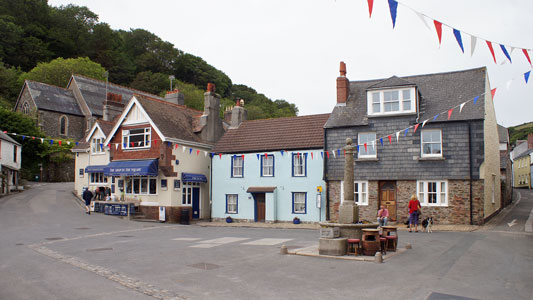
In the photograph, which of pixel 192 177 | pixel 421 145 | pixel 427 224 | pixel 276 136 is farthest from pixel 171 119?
pixel 427 224

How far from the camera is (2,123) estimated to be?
1788 inches

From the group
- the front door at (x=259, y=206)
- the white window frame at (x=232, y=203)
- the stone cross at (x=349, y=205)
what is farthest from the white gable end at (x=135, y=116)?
the stone cross at (x=349, y=205)

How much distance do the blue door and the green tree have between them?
44837 mm

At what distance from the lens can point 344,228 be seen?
14094 mm

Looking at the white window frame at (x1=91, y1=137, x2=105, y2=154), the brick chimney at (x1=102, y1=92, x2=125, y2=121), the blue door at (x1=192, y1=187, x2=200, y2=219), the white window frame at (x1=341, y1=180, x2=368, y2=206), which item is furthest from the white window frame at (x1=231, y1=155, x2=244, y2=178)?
the brick chimney at (x1=102, y1=92, x2=125, y2=121)

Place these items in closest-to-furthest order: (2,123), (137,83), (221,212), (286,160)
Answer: (286,160) → (221,212) → (2,123) → (137,83)

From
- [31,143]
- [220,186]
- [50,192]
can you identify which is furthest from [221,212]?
[31,143]

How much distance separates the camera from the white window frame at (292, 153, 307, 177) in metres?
27.7

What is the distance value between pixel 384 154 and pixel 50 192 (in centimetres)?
3002

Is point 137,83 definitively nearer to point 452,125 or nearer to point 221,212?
point 221,212

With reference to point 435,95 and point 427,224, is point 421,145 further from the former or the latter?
point 427,224

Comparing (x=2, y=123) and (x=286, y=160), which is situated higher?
(x=2, y=123)

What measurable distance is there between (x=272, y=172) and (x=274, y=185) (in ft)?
3.06

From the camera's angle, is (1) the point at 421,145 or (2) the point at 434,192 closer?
(2) the point at 434,192
